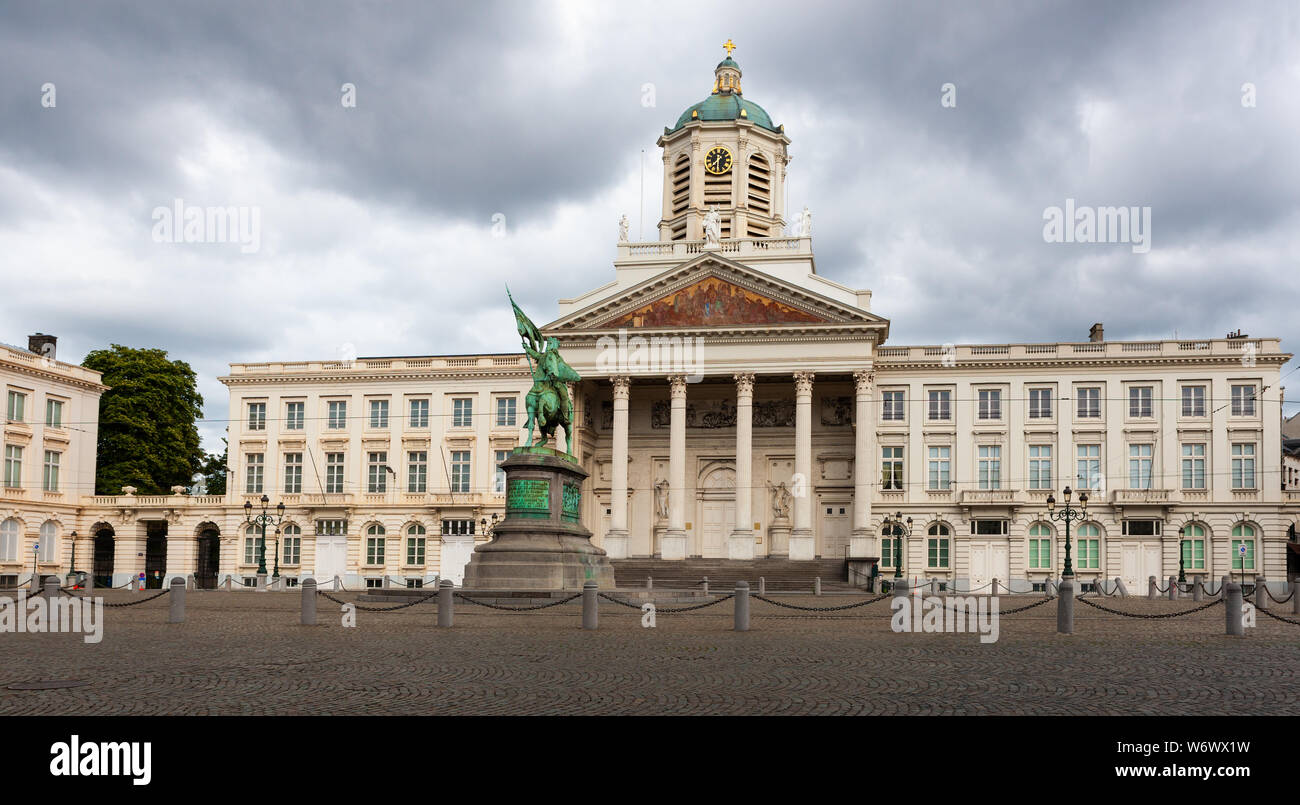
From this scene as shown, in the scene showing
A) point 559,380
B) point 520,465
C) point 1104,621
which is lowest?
point 1104,621

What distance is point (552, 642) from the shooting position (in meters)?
19.1

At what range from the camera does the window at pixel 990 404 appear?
198ft

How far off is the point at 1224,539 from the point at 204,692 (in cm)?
5631

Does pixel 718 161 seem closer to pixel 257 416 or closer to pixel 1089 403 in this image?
pixel 1089 403

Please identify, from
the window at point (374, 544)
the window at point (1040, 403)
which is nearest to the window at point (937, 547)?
the window at point (1040, 403)

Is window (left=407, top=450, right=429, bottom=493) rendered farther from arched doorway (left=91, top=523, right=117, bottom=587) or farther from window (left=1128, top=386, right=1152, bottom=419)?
A: window (left=1128, top=386, right=1152, bottom=419)

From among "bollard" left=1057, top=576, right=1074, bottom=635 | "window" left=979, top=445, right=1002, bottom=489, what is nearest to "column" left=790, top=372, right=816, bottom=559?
"window" left=979, top=445, right=1002, bottom=489

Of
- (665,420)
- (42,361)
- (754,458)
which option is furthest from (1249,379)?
(42,361)

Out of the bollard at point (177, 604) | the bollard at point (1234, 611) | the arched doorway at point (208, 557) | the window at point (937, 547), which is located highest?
the bollard at point (1234, 611)

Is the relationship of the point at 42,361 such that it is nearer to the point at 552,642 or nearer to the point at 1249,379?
the point at 552,642

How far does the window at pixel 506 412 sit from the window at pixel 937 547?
2394 centimetres

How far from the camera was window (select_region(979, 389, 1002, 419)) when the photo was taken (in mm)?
60406

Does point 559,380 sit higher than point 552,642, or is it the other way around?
point 559,380

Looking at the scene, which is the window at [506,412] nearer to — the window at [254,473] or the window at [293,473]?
the window at [293,473]
